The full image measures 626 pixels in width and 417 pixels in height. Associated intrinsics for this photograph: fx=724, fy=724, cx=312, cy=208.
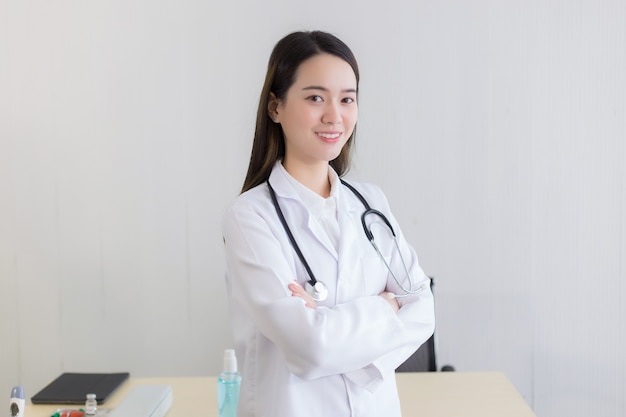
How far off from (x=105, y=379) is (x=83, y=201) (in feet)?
3.55

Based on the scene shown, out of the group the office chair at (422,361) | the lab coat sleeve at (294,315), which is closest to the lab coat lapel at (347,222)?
the lab coat sleeve at (294,315)

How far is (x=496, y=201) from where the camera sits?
10.1 feet

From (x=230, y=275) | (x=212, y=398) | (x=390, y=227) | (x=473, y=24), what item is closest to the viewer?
(x=230, y=275)

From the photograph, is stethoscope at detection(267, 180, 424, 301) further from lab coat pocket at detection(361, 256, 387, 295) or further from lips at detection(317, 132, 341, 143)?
lips at detection(317, 132, 341, 143)

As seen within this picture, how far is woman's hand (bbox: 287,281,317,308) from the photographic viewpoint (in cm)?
145

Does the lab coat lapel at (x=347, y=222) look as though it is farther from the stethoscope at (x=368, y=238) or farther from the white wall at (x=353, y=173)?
the white wall at (x=353, y=173)

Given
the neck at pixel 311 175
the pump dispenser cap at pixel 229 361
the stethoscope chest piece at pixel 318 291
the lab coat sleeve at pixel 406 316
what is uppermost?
the neck at pixel 311 175

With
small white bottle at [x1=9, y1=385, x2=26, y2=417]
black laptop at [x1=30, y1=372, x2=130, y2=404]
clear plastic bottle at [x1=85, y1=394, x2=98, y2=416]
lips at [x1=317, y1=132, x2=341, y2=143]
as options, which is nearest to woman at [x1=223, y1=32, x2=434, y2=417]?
lips at [x1=317, y1=132, x2=341, y2=143]

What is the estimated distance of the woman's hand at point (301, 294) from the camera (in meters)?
1.45

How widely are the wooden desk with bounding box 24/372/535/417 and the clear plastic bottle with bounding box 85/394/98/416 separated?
0.35 ft

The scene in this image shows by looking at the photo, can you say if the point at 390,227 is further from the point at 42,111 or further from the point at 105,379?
the point at 42,111

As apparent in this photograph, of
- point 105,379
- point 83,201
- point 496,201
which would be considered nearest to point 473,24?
point 496,201

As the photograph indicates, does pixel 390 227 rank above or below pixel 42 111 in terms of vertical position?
below

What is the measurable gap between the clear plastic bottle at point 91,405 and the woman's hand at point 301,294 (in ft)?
2.68
